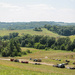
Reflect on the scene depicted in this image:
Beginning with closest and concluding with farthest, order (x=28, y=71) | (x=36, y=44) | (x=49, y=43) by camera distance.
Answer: (x=28, y=71) < (x=36, y=44) < (x=49, y=43)

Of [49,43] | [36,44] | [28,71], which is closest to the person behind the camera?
[28,71]

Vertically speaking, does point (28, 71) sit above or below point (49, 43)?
above

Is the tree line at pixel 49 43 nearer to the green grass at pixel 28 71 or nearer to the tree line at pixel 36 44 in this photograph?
the tree line at pixel 36 44

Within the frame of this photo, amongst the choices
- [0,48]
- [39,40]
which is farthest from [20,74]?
[39,40]

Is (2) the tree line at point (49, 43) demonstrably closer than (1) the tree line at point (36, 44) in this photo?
No

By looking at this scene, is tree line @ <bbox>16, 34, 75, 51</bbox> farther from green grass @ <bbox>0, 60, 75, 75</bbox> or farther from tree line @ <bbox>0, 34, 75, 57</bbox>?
green grass @ <bbox>0, 60, 75, 75</bbox>

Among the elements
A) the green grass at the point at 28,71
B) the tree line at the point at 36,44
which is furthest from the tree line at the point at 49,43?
the green grass at the point at 28,71

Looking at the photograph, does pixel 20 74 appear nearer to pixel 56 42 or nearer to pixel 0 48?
pixel 0 48

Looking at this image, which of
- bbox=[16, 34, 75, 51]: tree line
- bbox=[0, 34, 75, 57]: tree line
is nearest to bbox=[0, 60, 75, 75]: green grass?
bbox=[0, 34, 75, 57]: tree line

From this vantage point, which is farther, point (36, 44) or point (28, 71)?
point (36, 44)

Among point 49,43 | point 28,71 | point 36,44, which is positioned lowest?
point 36,44

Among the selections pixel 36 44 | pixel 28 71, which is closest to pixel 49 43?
pixel 36 44

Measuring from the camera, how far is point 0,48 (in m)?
94.6

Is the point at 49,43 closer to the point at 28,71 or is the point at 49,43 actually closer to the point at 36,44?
the point at 36,44
